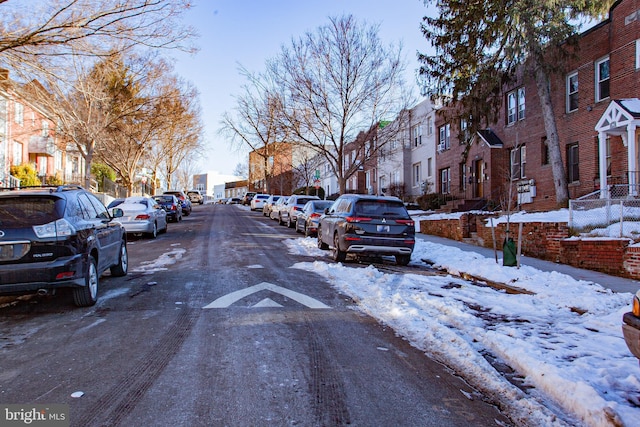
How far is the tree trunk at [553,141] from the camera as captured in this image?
18.7 m

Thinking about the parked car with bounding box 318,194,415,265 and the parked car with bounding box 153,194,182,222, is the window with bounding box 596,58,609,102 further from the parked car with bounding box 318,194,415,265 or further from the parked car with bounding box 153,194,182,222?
the parked car with bounding box 153,194,182,222

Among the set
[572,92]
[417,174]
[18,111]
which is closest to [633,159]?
[572,92]

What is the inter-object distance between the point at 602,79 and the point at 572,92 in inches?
66.8

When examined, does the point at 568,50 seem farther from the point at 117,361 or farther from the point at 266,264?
the point at 117,361

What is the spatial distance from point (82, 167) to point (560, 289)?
47.6 meters

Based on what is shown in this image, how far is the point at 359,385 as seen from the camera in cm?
439

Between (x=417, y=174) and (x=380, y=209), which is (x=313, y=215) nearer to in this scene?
(x=380, y=209)

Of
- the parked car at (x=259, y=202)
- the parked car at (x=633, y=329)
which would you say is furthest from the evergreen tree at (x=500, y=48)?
the parked car at (x=259, y=202)

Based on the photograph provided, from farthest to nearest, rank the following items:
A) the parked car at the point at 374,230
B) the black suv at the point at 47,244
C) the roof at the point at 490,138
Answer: the roof at the point at 490,138 → the parked car at the point at 374,230 → the black suv at the point at 47,244

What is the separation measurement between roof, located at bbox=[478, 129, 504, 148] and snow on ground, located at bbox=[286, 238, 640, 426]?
640 inches

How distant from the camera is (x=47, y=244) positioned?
6535 mm

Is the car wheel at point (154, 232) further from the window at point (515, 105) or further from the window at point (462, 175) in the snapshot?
the window at point (462, 175)

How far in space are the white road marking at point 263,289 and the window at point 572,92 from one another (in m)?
16.9

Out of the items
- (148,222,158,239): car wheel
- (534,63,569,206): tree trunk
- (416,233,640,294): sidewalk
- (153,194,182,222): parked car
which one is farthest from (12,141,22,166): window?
(416,233,640,294): sidewalk
